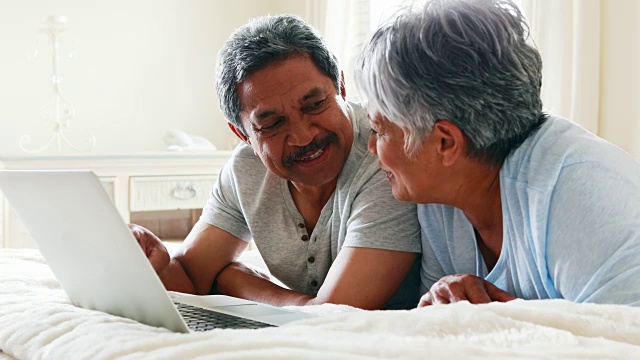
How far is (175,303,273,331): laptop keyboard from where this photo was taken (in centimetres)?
111

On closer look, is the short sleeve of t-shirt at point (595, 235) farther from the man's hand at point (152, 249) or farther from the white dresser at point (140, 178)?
the white dresser at point (140, 178)

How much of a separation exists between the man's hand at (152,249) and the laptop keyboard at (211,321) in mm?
482

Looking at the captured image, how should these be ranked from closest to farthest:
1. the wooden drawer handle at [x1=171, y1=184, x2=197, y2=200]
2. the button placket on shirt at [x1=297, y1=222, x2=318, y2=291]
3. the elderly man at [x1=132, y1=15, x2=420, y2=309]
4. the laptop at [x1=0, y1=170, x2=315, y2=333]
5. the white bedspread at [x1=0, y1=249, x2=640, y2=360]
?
1. the white bedspread at [x1=0, y1=249, x2=640, y2=360]
2. the laptop at [x1=0, y1=170, x2=315, y2=333]
3. the elderly man at [x1=132, y1=15, x2=420, y2=309]
4. the button placket on shirt at [x1=297, y1=222, x2=318, y2=291]
5. the wooden drawer handle at [x1=171, y1=184, x2=197, y2=200]

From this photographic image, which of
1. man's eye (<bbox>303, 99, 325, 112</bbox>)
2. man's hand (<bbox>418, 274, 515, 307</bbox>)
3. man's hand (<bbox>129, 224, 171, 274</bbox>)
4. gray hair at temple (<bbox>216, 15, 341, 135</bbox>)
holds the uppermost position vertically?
gray hair at temple (<bbox>216, 15, 341, 135</bbox>)

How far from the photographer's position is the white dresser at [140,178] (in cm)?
356

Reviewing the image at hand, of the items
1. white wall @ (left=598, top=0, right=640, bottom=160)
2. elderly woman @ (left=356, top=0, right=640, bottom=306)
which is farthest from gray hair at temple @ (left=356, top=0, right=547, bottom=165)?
white wall @ (left=598, top=0, right=640, bottom=160)

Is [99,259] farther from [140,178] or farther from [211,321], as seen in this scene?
[140,178]

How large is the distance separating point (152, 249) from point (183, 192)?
83.0 inches

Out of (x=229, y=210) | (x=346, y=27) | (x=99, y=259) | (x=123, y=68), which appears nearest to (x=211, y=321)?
(x=99, y=259)

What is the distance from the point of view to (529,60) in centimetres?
133

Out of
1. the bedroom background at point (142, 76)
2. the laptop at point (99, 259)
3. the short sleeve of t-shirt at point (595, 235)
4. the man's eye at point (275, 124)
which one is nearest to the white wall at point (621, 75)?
the bedroom background at point (142, 76)

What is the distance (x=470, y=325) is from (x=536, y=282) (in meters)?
0.42

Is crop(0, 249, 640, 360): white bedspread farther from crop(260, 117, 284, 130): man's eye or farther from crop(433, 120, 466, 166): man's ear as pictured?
crop(260, 117, 284, 130): man's eye

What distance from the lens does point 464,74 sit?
129 centimetres
